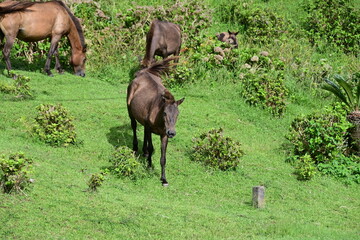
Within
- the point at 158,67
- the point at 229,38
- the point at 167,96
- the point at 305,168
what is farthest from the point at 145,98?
the point at 229,38

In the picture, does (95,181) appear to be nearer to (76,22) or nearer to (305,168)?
(305,168)

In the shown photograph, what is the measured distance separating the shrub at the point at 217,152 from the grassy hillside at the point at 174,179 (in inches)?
7.3

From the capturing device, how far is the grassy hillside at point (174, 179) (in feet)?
25.5

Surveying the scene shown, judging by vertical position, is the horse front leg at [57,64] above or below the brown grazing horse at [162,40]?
below

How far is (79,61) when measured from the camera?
52.2ft

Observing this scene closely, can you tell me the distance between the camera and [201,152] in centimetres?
1141

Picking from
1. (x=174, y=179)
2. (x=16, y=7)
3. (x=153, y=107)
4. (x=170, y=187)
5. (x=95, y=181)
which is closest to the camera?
(x=95, y=181)

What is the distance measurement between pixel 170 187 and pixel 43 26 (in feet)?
21.6

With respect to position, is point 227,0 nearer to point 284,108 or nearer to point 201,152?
point 284,108

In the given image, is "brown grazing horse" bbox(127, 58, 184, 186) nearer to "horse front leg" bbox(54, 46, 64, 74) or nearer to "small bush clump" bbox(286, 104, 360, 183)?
"small bush clump" bbox(286, 104, 360, 183)

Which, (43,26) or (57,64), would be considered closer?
(43,26)

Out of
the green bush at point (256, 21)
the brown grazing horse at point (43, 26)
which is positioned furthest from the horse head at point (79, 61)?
the green bush at point (256, 21)

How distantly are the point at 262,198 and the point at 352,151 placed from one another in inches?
158

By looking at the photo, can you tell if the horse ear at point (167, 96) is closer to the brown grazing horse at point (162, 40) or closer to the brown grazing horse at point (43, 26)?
the brown grazing horse at point (162, 40)
